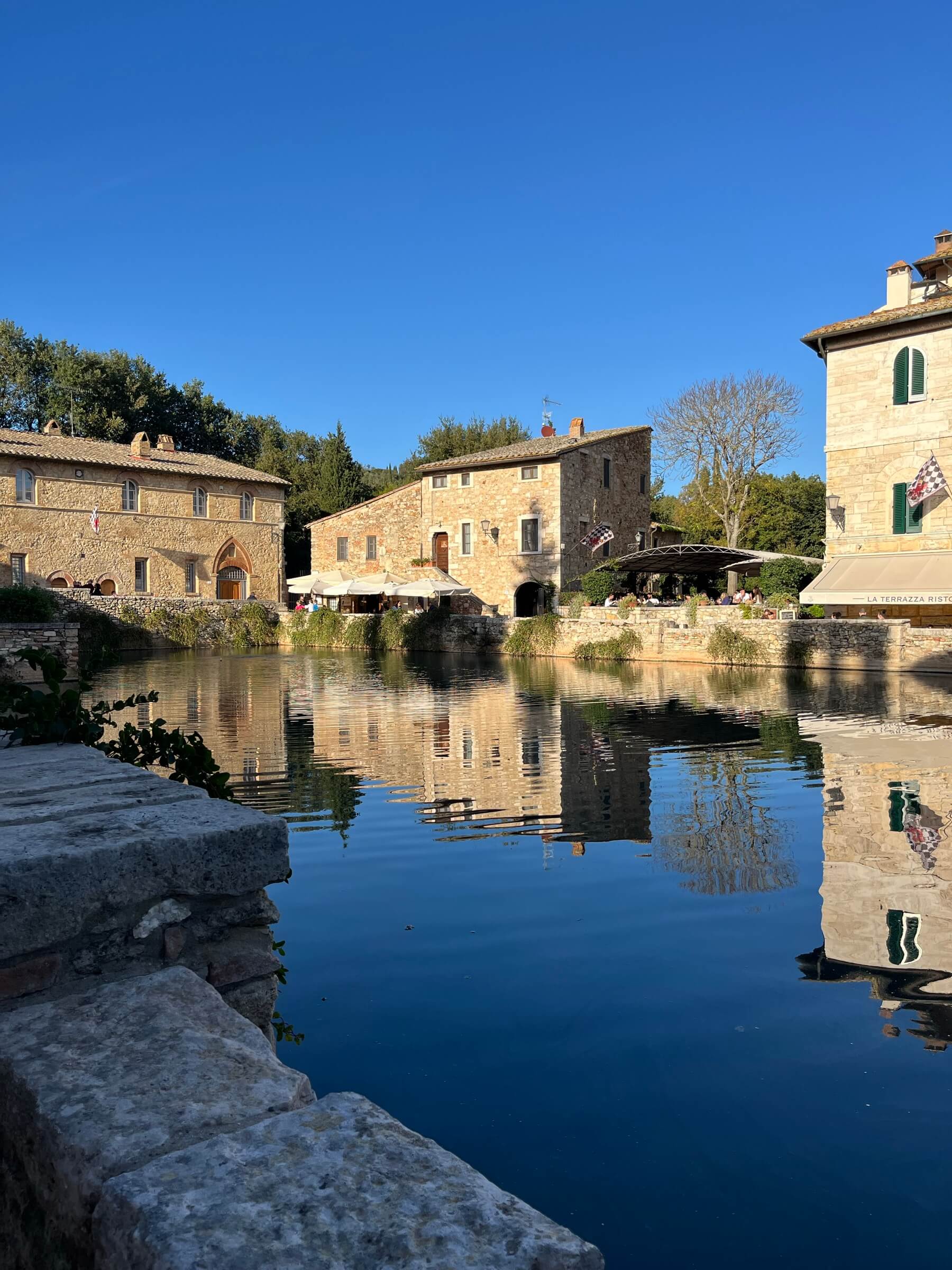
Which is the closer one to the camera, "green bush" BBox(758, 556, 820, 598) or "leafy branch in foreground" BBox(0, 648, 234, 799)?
"leafy branch in foreground" BBox(0, 648, 234, 799)

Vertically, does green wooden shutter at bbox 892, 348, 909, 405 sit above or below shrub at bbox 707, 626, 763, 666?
above

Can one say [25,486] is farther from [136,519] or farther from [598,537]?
[598,537]

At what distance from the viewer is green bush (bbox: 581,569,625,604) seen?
1120 inches

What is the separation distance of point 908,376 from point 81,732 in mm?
22530

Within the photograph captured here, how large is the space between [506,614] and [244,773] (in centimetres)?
2530

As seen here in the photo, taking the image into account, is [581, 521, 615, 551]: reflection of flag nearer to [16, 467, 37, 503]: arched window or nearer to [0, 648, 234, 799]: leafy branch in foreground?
[16, 467, 37, 503]: arched window

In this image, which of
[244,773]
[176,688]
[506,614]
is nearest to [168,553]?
[506,614]

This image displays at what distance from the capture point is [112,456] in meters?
37.1

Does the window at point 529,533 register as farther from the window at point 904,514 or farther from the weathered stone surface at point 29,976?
the weathered stone surface at point 29,976

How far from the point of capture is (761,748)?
11.0m

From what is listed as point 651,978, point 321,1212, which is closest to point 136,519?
point 651,978

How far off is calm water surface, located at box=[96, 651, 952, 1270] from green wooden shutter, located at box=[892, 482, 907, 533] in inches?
532

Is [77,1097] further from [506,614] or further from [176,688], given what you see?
[506,614]

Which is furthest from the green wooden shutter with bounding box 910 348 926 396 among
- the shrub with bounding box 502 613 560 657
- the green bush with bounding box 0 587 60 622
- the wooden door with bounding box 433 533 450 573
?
the green bush with bounding box 0 587 60 622
